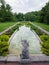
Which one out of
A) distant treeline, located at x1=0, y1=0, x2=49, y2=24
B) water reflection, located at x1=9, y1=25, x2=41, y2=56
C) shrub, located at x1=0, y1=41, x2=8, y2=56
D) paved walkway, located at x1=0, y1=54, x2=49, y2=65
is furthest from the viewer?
distant treeline, located at x1=0, y1=0, x2=49, y2=24

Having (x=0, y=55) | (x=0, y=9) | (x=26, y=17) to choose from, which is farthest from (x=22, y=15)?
(x=0, y=55)

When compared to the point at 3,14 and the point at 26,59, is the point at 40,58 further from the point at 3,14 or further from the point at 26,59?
the point at 3,14

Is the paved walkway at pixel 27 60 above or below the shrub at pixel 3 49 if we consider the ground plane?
below

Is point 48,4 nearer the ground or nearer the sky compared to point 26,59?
nearer the sky

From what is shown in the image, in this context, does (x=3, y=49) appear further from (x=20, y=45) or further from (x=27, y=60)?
(x=20, y=45)

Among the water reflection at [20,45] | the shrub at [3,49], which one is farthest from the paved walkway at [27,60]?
the water reflection at [20,45]

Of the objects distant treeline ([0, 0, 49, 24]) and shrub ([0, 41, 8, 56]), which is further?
distant treeline ([0, 0, 49, 24])

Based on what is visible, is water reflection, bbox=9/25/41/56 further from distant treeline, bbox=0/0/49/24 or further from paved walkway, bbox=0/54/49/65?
distant treeline, bbox=0/0/49/24

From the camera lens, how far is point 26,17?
67.1m

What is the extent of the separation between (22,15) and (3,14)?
20.5 meters

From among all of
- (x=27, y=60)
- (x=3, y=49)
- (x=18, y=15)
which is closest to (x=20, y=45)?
(x=3, y=49)

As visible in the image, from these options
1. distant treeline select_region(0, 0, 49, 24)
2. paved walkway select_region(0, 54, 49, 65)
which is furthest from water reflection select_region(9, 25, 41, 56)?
distant treeline select_region(0, 0, 49, 24)

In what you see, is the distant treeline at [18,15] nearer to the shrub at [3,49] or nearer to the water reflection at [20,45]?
the water reflection at [20,45]

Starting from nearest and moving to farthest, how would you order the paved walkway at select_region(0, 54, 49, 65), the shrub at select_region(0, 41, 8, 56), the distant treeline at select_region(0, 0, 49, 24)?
1. the paved walkway at select_region(0, 54, 49, 65)
2. the shrub at select_region(0, 41, 8, 56)
3. the distant treeline at select_region(0, 0, 49, 24)
